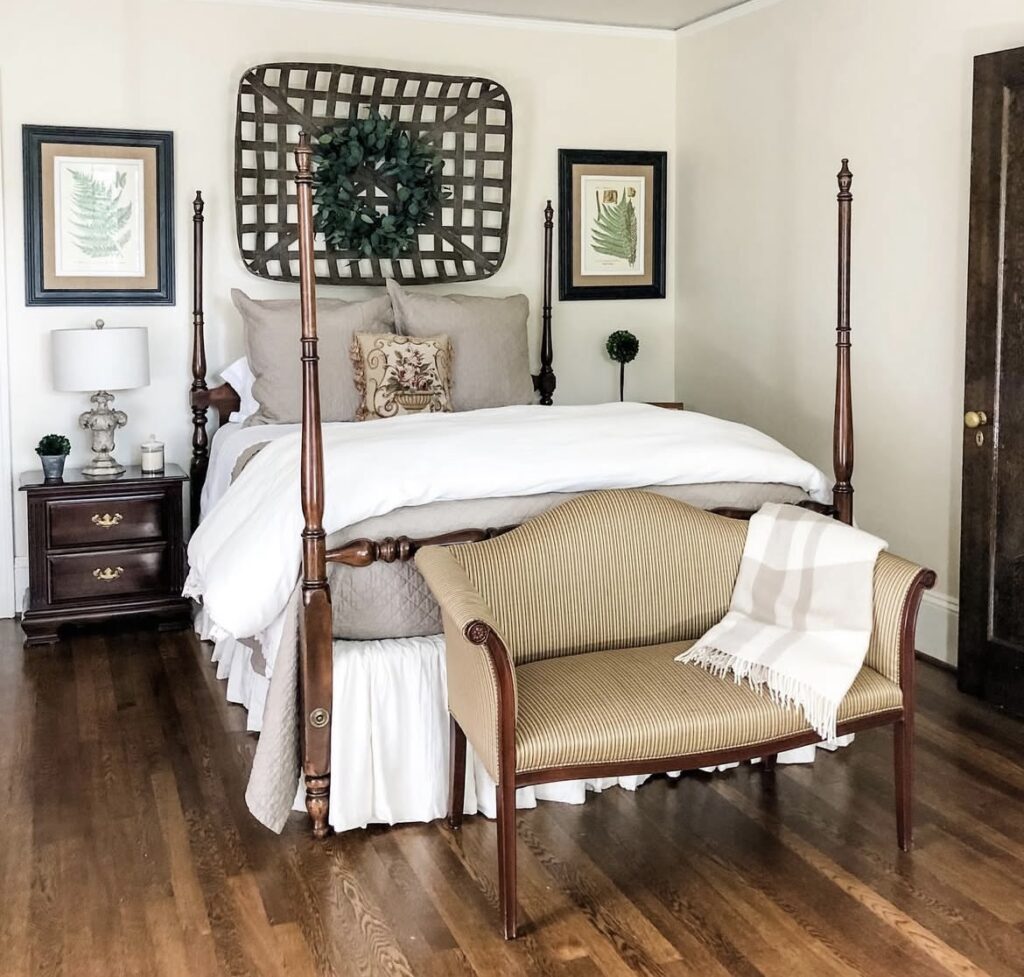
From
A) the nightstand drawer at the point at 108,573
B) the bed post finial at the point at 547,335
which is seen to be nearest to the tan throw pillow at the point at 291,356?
the nightstand drawer at the point at 108,573

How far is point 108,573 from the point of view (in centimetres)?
454

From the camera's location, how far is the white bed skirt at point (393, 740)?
113 inches

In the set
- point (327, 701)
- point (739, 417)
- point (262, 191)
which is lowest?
point (327, 701)

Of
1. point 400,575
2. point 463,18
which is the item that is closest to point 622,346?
point 463,18

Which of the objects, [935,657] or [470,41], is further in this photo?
[470,41]

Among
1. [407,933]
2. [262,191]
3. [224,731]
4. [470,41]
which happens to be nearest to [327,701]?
[407,933]

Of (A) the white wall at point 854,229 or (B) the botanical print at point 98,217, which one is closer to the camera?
(A) the white wall at point 854,229

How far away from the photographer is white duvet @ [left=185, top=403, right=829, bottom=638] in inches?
116

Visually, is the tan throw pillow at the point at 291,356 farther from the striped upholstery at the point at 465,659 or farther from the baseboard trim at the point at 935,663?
the baseboard trim at the point at 935,663

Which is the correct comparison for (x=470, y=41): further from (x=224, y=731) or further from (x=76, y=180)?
(x=224, y=731)

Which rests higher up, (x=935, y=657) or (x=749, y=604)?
(x=749, y=604)

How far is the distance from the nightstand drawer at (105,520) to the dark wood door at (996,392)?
115 inches

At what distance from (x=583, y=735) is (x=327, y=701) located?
67cm

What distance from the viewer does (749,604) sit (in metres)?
3.01
